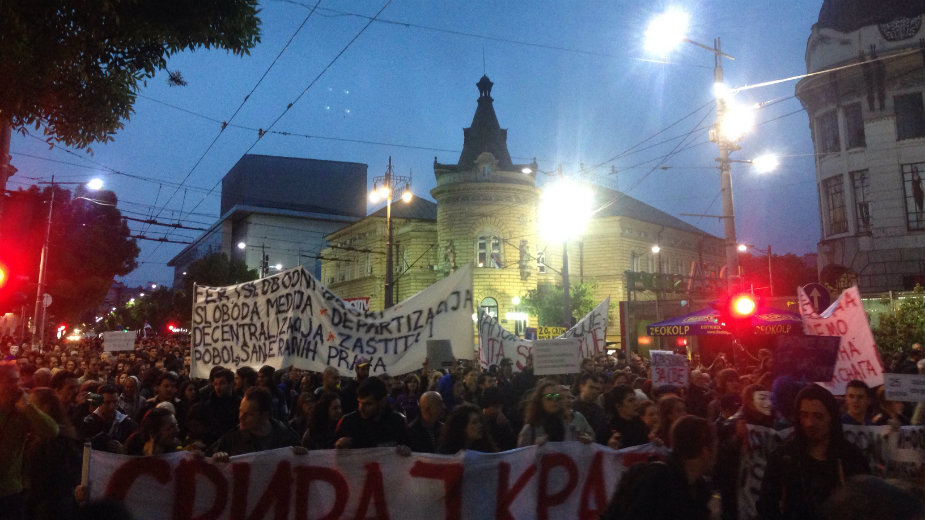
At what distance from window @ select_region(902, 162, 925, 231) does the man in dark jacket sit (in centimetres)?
2908

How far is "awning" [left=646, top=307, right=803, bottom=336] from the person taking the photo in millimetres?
15328

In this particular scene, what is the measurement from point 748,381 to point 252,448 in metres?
5.41

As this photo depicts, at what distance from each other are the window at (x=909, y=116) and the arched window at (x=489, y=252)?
22129 mm

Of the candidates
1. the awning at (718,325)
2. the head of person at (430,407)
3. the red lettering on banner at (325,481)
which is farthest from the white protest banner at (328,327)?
the awning at (718,325)

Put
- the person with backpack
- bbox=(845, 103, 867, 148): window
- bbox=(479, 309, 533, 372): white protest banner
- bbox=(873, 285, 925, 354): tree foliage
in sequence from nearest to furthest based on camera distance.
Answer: the person with backpack → bbox=(479, 309, 533, 372): white protest banner → bbox=(873, 285, 925, 354): tree foliage → bbox=(845, 103, 867, 148): window

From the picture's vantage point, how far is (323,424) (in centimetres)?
607

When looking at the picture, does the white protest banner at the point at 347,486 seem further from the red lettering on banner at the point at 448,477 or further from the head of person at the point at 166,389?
the head of person at the point at 166,389

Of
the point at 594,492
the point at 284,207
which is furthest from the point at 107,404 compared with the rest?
the point at 284,207

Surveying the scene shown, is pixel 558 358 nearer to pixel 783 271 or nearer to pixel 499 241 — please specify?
pixel 499 241

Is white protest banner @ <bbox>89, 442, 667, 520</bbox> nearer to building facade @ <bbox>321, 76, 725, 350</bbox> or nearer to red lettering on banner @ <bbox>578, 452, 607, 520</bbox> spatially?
red lettering on banner @ <bbox>578, 452, 607, 520</bbox>

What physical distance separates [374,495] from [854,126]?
31391 millimetres

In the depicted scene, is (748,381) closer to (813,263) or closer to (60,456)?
(60,456)

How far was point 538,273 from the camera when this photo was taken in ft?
143

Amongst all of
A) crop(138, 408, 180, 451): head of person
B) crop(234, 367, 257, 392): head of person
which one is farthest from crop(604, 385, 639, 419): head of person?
crop(234, 367, 257, 392): head of person
